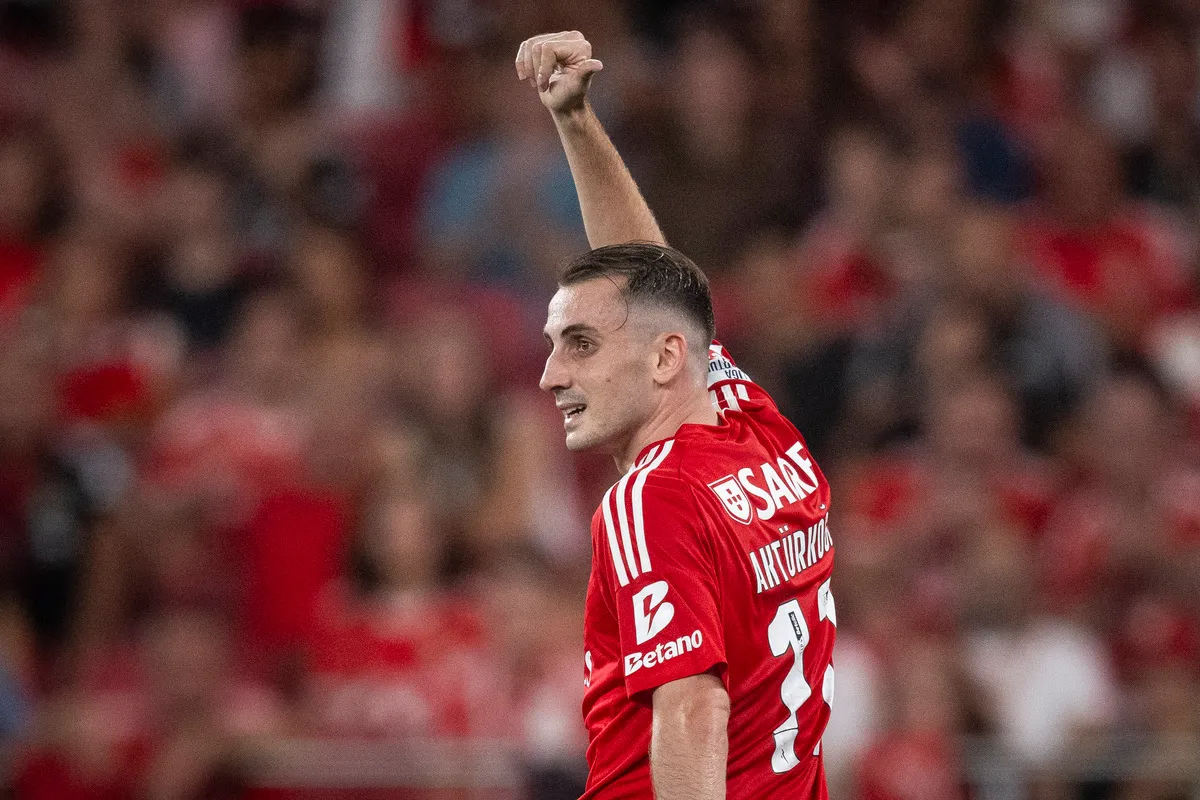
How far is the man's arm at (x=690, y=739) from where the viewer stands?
3139 millimetres

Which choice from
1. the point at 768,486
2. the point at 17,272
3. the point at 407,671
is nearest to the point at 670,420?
the point at 768,486

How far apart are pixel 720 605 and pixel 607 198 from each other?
1327mm

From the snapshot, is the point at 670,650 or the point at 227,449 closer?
the point at 670,650

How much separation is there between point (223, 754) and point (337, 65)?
4.93 meters

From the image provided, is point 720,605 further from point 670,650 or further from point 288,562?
point 288,562

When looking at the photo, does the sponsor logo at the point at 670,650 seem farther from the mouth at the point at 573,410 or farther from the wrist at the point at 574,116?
the wrist at the point at 574,116

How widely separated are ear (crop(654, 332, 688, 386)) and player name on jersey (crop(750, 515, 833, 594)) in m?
0.39

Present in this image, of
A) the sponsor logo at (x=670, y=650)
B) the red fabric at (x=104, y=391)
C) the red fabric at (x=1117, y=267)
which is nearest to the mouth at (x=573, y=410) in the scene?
the sponsor logo at (x=670, y=650)

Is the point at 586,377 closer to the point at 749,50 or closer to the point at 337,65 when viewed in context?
the point at 749,50

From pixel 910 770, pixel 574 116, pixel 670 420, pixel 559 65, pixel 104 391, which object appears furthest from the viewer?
pixel 104 391

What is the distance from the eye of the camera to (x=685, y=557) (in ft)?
10.8

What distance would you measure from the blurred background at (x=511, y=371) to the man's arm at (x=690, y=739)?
3775 millimetres

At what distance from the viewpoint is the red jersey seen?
328cm

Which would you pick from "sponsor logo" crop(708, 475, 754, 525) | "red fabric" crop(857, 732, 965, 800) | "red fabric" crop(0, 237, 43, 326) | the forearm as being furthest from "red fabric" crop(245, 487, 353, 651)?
"sponsor logo" crop(708, 475, 754, 525)
